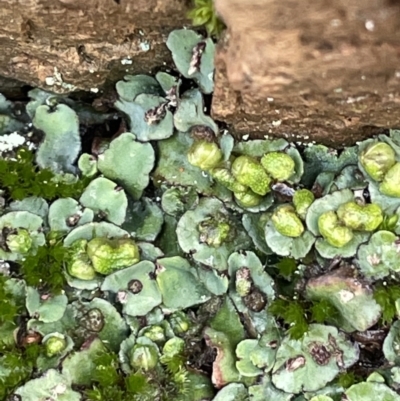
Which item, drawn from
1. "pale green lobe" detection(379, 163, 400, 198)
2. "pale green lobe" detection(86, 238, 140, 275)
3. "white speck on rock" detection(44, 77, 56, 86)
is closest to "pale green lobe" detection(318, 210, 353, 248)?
"pale green lobe" detection(379, 163, 400, 198)

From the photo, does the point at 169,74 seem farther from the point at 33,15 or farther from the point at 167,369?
the point at 167,369

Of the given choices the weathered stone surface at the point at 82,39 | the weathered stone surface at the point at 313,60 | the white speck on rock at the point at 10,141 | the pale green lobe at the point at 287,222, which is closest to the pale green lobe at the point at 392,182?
the weathered stone surface at the point at 313,60

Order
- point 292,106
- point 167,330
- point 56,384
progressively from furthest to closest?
point 167,330
point 56,384
point 292,106

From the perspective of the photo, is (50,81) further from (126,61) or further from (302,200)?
(302,200)

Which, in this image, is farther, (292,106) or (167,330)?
(167,330)

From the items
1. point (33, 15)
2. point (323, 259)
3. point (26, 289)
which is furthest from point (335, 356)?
point (33, 15)

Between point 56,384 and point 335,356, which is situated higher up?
point 335,356

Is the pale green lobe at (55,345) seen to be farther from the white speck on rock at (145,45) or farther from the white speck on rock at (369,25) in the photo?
the white speck on rock at (369,25)
